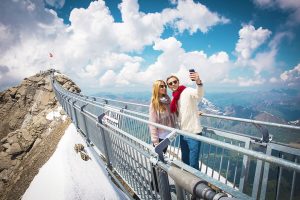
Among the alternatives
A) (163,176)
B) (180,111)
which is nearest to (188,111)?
(180,111)

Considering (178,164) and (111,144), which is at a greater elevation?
(178,164)

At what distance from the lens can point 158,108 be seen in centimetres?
492

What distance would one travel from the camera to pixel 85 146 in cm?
929

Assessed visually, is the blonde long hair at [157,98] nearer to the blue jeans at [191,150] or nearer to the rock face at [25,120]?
the blue jeans at [191,150]

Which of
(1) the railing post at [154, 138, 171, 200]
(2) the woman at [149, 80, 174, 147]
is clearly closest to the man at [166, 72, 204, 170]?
(2) the woman at [149, 80, 174, 147]

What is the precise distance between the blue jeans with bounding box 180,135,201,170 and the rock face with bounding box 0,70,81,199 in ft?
32.6

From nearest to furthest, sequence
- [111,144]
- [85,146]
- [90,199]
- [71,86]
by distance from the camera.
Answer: [111,144]
[90,199]
[85,146]
[71,86]

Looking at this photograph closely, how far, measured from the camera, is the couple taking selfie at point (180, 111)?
474cm

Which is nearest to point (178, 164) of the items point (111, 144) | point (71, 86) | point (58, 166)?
point (111, 144)

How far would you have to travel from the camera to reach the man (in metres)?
4.70

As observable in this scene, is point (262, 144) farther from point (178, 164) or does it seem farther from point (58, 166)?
point (58, 166)

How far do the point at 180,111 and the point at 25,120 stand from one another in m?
32.6

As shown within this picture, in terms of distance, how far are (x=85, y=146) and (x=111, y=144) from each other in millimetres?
4096

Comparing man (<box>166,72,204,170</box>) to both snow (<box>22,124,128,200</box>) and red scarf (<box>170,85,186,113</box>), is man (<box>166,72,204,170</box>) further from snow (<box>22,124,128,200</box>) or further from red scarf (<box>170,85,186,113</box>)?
snow (<box>22,124,128,200</box>)
